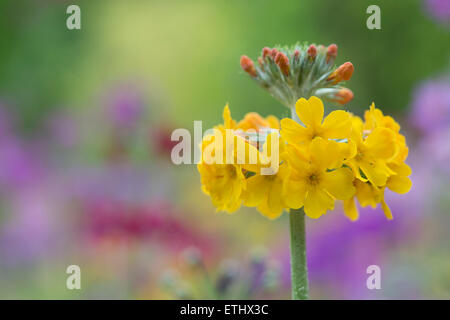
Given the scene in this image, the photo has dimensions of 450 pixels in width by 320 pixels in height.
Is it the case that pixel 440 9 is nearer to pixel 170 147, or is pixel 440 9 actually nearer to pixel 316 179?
pixel 170 147

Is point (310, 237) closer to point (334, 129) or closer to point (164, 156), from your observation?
point (164, 156)

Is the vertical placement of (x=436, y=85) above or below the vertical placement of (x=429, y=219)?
above

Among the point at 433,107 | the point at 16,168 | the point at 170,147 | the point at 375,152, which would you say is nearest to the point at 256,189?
the point at 375,152

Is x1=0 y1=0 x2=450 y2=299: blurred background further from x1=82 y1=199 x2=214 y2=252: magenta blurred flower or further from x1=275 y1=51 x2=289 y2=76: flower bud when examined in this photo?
x1=275 y1=51 x2=289 y2=76: flower bud

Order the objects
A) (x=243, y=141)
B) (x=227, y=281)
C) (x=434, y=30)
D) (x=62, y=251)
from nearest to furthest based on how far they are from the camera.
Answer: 1. (x=243, y=141)
2. (x=227, y=281)
3. (x=62, y=251)
4. (x=434, y=30)

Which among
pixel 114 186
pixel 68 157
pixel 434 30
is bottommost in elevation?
pixel 114 186

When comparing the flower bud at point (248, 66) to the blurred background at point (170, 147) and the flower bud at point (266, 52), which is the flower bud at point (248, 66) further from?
the blurred background at point (170, 147)
